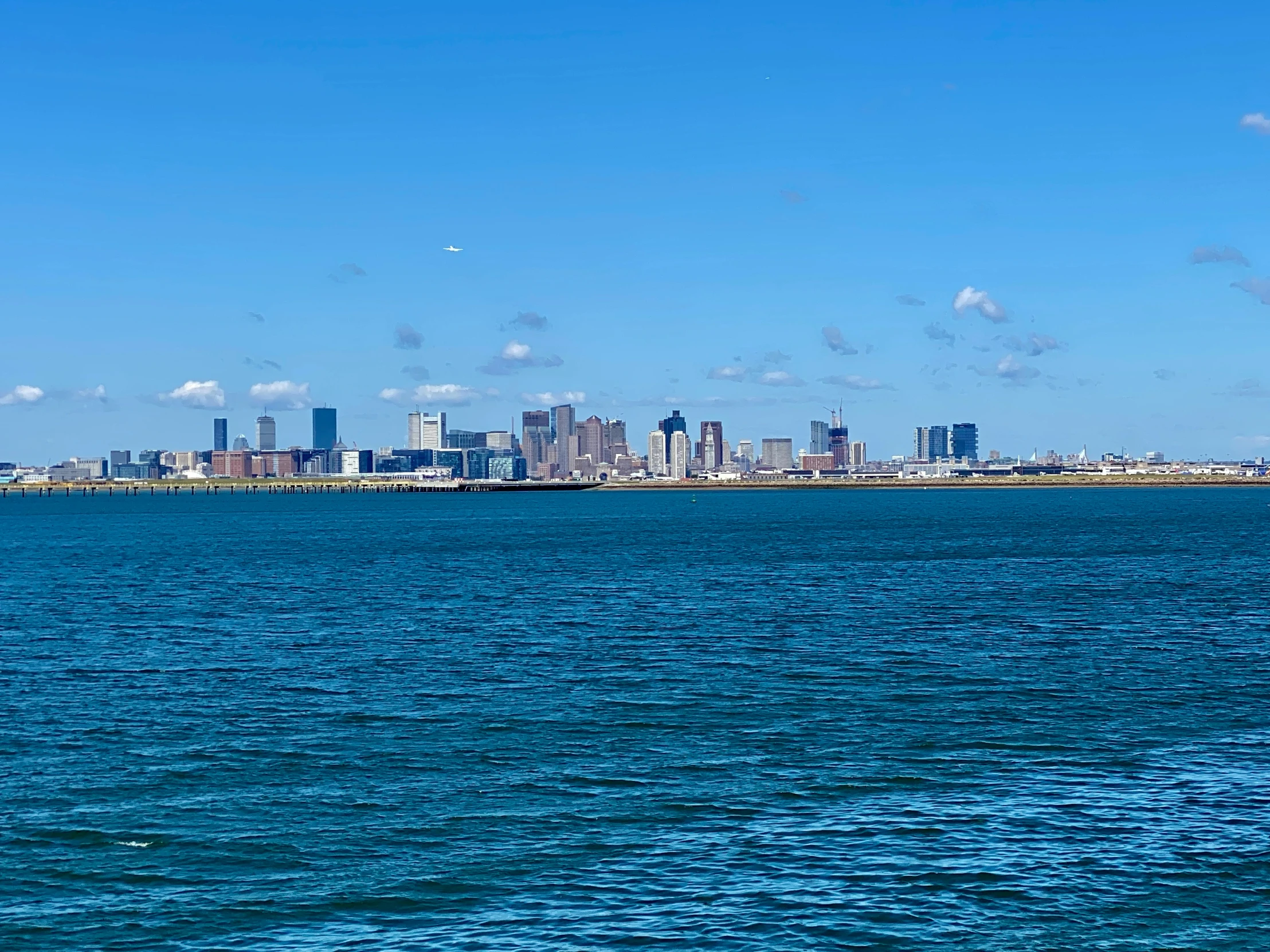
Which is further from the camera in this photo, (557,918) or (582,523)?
(582,523)

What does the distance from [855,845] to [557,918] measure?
22.9 feet

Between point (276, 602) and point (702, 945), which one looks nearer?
point (702, 945)

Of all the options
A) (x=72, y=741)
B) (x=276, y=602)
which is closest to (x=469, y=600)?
(x=276, y=602)

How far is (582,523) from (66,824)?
6453 inches

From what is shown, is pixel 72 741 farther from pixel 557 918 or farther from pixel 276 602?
pixel 276 602

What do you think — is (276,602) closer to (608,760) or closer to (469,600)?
(469,600)

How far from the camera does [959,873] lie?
25.3 meters

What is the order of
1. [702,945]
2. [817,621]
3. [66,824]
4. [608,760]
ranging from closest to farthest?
[702,945]
[66,824]
[608,760]
[817,621]

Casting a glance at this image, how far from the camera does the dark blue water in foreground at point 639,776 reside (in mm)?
23484

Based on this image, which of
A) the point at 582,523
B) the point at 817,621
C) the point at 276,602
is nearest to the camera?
the point at 817,621

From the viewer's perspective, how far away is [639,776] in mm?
32938

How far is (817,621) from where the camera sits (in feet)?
213

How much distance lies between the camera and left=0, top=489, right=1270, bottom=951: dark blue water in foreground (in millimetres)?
23484

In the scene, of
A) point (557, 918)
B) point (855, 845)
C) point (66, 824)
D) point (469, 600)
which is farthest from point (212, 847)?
point (469, 600)
